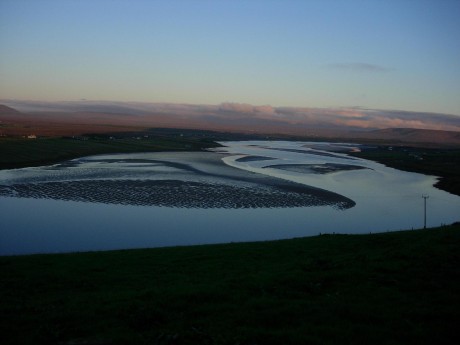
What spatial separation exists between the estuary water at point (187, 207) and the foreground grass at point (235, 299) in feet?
29.9

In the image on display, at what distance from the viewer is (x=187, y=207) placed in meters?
36.3

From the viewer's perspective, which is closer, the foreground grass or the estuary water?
the foreground grass

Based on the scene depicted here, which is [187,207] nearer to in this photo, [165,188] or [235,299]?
[165,188]

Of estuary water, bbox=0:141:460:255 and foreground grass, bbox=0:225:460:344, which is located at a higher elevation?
foreground grass, bbox=0:225:460:344

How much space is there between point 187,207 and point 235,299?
85.7 ft

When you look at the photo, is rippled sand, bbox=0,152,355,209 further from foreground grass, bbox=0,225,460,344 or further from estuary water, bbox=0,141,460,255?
foreground grass, bbox=0,225,460,344

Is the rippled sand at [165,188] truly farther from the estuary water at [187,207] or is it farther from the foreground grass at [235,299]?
the foreground grass at [235,299]

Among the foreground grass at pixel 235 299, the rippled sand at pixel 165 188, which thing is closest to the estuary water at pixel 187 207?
the rippled sand at pixel 165 188

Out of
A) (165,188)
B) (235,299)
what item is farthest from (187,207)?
(235,299)

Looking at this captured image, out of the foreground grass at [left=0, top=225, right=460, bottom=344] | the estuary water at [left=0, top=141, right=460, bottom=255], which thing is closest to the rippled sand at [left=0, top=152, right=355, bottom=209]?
the estuary water at [left=0, top=141, right=460, bottom=255]

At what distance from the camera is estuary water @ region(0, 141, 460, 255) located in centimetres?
2650

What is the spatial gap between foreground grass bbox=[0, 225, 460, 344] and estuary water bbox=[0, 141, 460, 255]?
9126 mm

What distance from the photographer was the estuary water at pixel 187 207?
2650cm

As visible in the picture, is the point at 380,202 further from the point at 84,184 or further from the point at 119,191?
the point at 84,184
